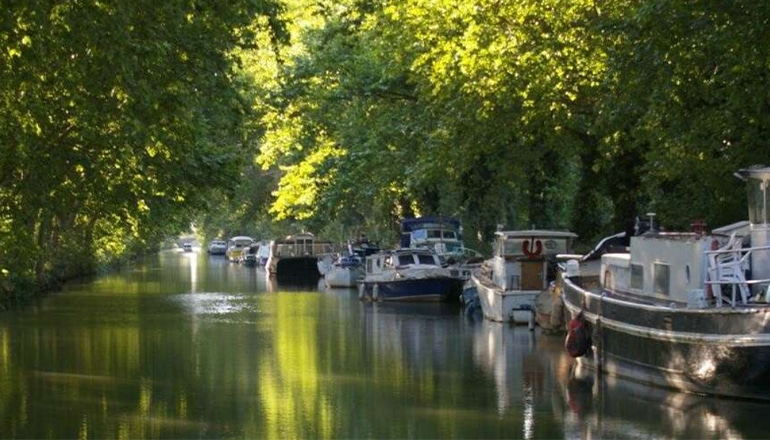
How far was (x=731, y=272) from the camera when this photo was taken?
2095cm

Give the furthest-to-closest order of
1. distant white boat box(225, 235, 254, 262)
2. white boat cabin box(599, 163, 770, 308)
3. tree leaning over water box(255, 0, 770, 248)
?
distant white boat box(225, 235, 254, 262) < tree leaning over water box(255, 0, 770, 248) < white boat cabin box(599, 163, 770, 308)

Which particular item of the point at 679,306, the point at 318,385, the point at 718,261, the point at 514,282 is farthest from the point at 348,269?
the point at 718,261

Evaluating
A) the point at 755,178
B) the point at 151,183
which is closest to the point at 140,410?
the point at 755,178

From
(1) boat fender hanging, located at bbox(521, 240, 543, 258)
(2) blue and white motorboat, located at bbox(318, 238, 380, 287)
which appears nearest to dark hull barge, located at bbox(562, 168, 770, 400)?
(1) boat fender hanging, located at bbox(521, 240, 543, 258)

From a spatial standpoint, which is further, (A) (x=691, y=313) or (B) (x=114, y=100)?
(B) (x=114, y=100)

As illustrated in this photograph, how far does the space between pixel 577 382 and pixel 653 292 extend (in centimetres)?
216

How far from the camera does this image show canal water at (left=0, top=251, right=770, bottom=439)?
746 inches

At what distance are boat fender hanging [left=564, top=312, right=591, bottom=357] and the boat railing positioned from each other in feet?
13.8

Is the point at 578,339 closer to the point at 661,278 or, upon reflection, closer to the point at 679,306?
the point at 661,278

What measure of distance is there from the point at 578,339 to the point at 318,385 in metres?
4.99

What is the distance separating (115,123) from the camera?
27.2m

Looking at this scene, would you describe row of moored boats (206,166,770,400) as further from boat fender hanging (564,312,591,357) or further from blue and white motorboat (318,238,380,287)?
blue and white motorboat (318,238,380,287)

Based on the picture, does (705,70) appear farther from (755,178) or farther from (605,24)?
(755,178)

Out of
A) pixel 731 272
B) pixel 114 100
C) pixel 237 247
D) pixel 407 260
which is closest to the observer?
pixel 731 272
